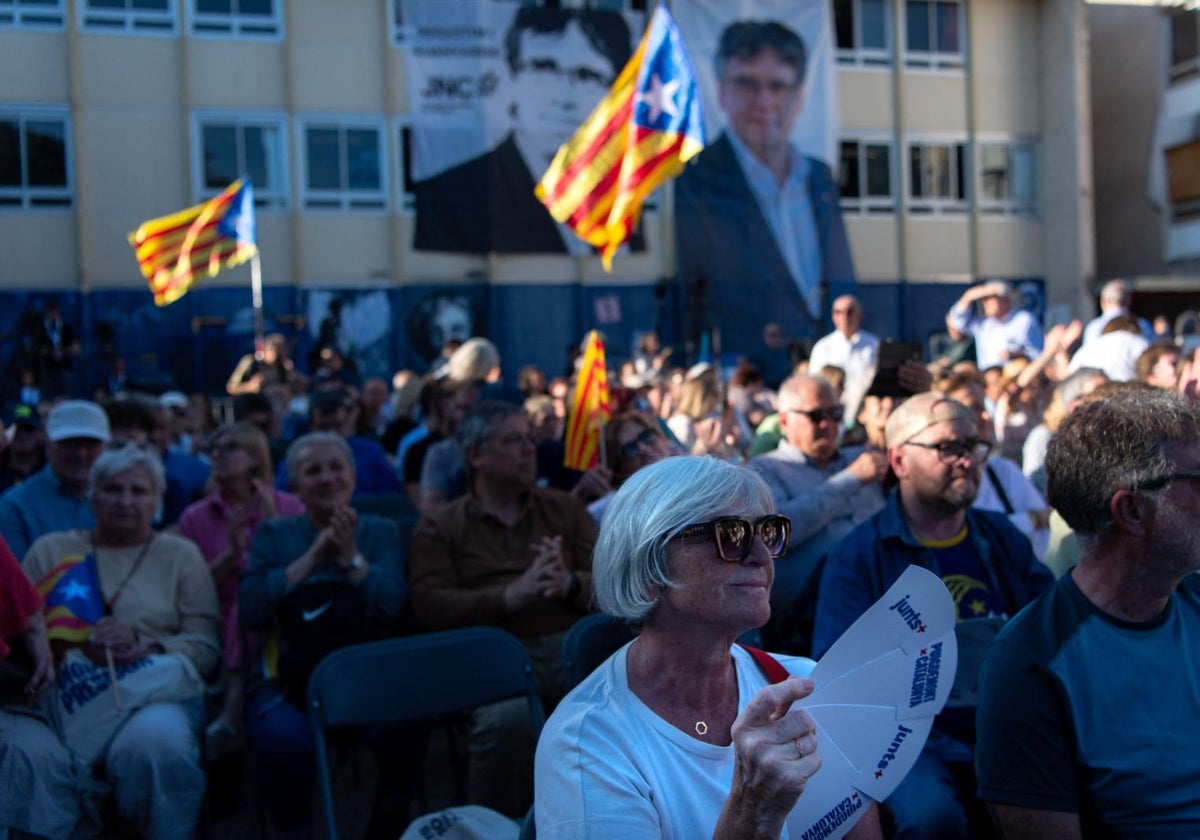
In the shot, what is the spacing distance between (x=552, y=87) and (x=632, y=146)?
13260 millimetres

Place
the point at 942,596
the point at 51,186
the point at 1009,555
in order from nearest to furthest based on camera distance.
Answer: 1. the point at 942,596
2. the point at 1009,555
3. the point at 51,186

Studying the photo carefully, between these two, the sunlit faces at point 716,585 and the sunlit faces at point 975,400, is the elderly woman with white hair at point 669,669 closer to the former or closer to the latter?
the sunlit faces at point 716,585

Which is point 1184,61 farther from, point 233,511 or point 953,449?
point 233,511

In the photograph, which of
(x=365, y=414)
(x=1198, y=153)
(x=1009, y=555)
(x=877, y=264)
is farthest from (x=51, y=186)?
(x=1198, y=153)

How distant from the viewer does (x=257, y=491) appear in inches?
206

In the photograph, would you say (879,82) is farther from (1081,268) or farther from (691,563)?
(691,563)

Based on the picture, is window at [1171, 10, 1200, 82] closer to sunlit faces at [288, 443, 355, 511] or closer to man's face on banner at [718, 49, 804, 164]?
man's face on banner at [718, 49, 804, 164]

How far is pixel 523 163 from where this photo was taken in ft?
64.6

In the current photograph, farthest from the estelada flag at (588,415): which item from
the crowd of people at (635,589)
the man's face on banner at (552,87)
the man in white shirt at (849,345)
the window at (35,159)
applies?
the window at (35,159)

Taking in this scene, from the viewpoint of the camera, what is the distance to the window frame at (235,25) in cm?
1967

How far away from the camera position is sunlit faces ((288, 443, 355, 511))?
4.61 m

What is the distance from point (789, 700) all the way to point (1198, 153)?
2548cm

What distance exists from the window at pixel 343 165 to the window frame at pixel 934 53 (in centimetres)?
1163

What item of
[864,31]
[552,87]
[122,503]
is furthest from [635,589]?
[864,31]
